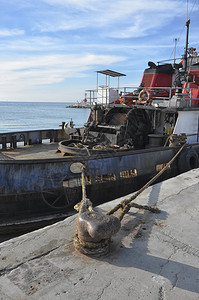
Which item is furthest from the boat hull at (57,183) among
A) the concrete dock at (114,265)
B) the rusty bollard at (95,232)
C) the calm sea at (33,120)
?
the calm sea at (33,120)

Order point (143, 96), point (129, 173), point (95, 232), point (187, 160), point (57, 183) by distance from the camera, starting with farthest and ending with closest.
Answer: point (143, 96)
point (187, 160)
point (129, 173)
point (57, 183)
point (95, 232)

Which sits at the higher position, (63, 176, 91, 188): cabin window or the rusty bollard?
the rusty bollard

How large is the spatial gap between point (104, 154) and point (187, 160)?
12.6ft

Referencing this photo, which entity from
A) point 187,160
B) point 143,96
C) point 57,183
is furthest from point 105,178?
point 143,96

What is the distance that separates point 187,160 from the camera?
10258 millimetres

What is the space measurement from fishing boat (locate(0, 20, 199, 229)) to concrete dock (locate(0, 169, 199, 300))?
9.95 feet

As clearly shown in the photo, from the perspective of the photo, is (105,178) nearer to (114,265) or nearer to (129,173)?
(129,173)

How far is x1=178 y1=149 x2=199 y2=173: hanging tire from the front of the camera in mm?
10258

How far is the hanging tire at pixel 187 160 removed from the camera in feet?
33.7

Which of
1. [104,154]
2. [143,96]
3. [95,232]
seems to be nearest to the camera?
[95,232]

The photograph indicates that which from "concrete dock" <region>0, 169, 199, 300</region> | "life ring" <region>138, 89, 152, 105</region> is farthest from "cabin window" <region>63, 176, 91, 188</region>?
"life ring" <region>138, 89, 152, 105</region>

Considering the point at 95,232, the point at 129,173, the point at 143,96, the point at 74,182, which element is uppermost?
the point at 143,96

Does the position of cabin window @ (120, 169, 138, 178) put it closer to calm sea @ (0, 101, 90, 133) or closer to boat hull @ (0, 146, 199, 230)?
boat hull @ (0, 146, 199, 230)

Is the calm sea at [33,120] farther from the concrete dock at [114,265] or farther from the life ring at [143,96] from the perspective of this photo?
the concrete dock at [114,265]
